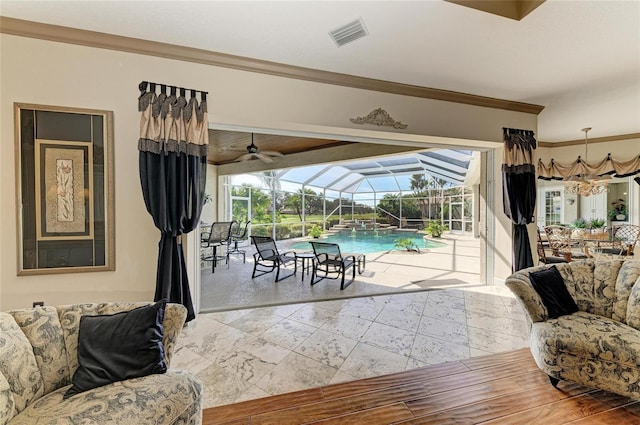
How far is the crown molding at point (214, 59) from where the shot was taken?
249cm

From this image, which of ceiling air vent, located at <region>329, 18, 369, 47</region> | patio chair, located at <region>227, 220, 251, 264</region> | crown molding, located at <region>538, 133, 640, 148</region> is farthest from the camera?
patio chair, located at <region>227, 220, 251, 264</region>

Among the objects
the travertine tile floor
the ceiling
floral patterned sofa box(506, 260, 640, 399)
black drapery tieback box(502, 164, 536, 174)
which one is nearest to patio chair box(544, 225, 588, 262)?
black drapery tieback box(502, 164, 536, 174)

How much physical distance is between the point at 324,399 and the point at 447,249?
7436 mm

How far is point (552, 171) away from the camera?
20.4 feet

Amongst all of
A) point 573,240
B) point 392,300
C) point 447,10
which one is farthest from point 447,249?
point 447,10

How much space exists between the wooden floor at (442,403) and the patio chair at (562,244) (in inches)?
165

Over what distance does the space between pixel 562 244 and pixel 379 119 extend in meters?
4.70

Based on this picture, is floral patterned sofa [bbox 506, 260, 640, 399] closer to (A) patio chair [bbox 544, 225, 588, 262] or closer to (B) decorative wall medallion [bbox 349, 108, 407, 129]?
(B) decorative wall medallion [bbox 349, 108, 407, 129]

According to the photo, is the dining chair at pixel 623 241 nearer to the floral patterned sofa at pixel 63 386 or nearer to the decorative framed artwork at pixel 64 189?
the floral patterned sofa at pixel 63 386

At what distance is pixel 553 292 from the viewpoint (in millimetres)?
2314

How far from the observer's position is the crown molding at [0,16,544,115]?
249 cm

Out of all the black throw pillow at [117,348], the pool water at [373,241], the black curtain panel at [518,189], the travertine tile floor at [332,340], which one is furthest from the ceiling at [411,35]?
the pool water at [373,241]

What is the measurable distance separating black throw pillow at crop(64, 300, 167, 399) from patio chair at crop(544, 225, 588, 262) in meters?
6.50

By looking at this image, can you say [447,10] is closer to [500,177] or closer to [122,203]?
[500,177]
